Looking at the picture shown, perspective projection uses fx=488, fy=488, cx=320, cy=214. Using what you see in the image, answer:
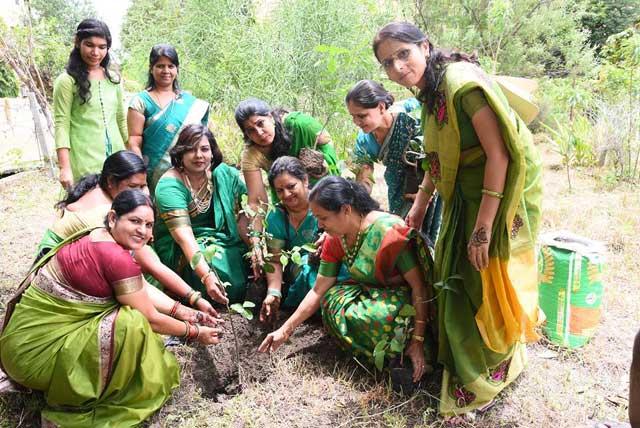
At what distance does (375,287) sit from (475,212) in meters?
0.68

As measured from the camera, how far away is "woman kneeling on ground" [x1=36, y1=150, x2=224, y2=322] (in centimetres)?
242

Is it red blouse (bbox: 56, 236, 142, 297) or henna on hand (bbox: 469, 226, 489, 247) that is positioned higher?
henna on hand (bbox: 469, 226, 489, 247)

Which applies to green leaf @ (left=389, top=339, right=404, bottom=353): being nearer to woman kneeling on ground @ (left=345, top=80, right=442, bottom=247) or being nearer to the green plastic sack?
woman kneeling on ground @ (left=345, top=80, right=442, bottom=247)

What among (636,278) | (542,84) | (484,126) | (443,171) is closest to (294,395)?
(443,171)

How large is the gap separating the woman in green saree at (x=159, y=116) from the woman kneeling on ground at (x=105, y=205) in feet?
2.78

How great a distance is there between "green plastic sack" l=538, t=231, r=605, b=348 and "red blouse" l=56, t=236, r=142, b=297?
2.07 meters

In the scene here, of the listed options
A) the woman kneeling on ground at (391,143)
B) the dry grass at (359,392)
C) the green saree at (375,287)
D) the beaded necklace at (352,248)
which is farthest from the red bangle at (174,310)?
the woman kneeling on ground at (391,143)

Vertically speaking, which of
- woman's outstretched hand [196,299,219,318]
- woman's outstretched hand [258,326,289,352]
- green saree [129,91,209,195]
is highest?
green saree [129,91,209,195]

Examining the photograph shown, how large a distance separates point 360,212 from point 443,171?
0.54m

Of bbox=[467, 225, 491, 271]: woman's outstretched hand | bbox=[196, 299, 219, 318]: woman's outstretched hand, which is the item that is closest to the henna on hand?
bbox=[467, 225, 491, 271]: woman's outstretched hand

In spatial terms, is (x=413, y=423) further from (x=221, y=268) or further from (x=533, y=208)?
(x=221, y=268)

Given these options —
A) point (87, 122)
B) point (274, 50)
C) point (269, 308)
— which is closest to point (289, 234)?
point (269, 308)

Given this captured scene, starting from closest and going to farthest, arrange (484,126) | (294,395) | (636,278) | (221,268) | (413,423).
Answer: (484,126) < (413,423) < (294,395) < (221,268) < (636,278)

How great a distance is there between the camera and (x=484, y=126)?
66.0 inches
